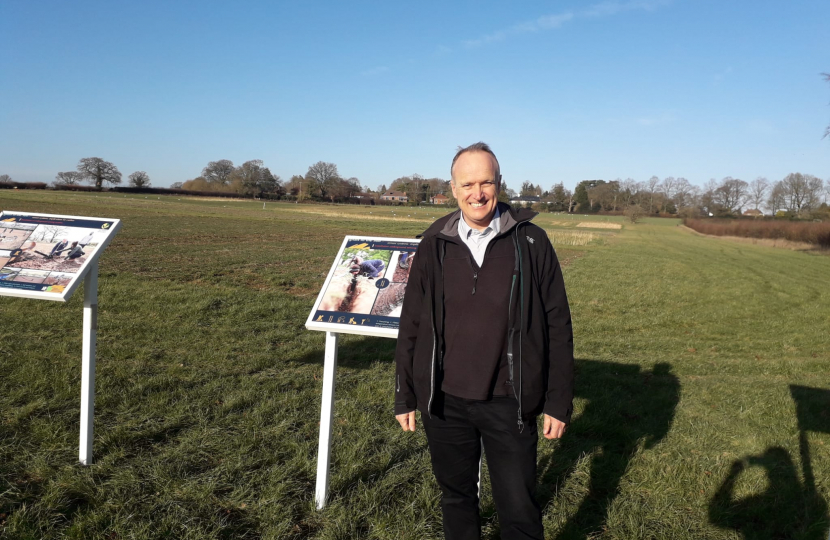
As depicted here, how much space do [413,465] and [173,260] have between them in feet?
41.9

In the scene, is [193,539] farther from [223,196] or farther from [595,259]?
[223,196]

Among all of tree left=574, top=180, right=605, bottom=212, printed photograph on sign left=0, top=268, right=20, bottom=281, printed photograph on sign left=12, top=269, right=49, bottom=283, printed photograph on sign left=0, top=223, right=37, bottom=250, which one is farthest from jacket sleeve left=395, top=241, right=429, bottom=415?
tree left=574, top=180, right=605, bottom=212

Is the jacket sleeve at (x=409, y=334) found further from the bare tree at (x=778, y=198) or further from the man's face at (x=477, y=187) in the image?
the bare tree at (x=778, y=198)

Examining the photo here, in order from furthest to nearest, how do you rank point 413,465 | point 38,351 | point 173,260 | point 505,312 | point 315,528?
1. point 173,260
2. point 38,351
3. point 413,465
4. point 315,528
5. point 505,312

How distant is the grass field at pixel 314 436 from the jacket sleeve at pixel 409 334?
104 cm

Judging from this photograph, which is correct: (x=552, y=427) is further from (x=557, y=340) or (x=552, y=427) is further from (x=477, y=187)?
(x=477, y=187)

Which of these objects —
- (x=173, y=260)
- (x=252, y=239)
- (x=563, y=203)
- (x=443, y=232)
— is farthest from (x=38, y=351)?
(x=563, y=203)

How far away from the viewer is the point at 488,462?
93.0 inches

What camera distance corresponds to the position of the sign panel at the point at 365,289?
10.8 feet

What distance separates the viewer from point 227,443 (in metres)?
4.04

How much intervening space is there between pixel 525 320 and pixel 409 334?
577mm

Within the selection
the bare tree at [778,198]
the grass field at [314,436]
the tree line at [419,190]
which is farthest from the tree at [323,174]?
the grass field at [314,436]

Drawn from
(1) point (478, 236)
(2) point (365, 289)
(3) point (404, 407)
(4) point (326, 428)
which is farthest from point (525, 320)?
(4) point (326, 428)

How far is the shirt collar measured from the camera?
2.34m
